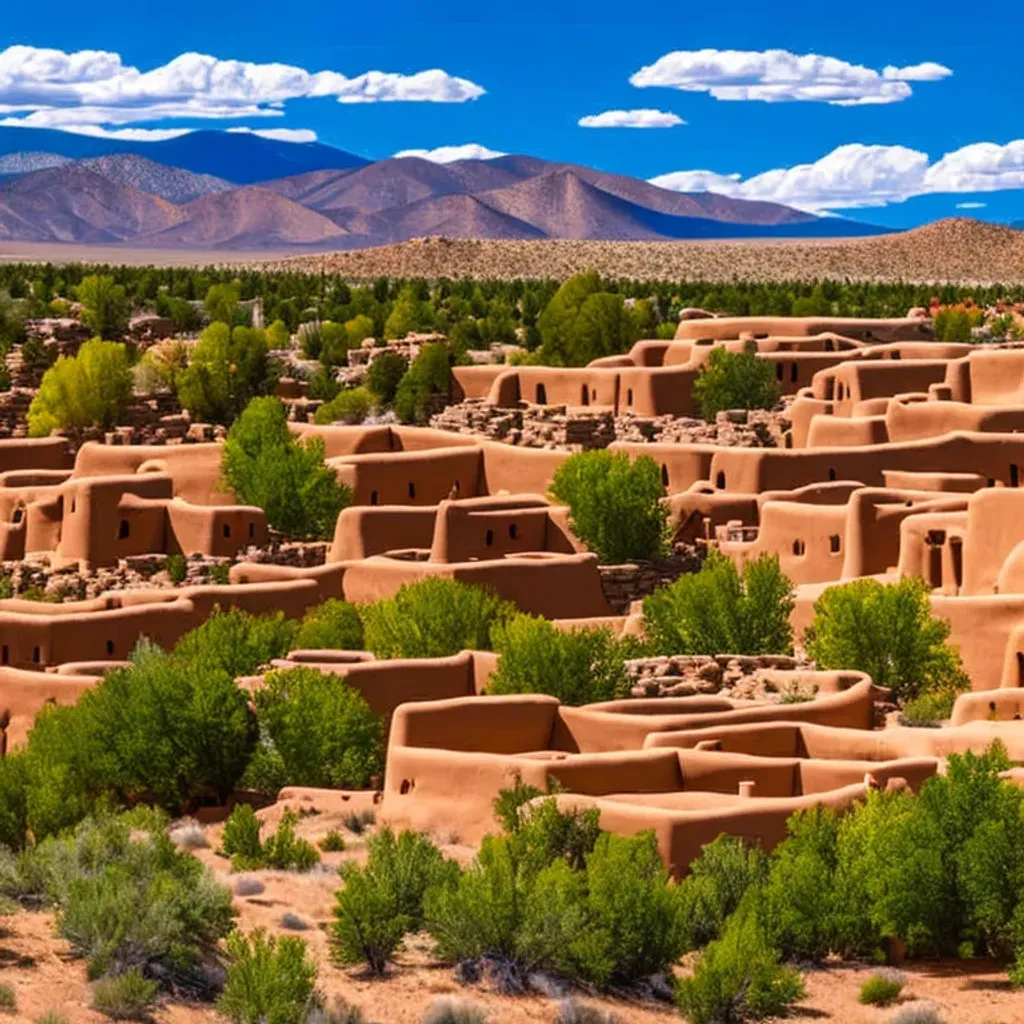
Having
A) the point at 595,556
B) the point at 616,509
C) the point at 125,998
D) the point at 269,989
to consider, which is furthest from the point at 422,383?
the point at 125,998

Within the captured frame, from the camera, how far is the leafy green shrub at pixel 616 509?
53062 mm

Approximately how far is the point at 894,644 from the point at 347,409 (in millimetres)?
30088

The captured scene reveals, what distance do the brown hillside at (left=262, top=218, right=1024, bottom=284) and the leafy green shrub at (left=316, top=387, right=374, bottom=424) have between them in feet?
197

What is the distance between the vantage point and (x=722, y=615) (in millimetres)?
44562

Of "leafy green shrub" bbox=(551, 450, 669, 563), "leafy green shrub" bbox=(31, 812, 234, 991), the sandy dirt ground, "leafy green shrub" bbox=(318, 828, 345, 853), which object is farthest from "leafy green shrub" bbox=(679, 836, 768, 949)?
"leafy green shrub" bbox=(551, 450, 669, 563)

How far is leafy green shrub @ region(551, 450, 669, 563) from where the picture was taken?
174 feet

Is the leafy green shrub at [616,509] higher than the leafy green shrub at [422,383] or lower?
lower

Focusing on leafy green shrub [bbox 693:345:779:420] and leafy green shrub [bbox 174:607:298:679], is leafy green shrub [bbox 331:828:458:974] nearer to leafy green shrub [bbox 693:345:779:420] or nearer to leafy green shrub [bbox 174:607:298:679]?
leafy green shrub [bbox 174:607:298:679]

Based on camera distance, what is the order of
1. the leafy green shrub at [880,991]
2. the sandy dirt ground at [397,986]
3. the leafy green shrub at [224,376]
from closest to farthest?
the sandy dirt ground at [397,986], the leafy green shrub at [880,991], the leafy green shrub at [224,376]

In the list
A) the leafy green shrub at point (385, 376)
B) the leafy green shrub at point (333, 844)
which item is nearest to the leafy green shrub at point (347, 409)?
the leafy green shrub at point (385, 376)

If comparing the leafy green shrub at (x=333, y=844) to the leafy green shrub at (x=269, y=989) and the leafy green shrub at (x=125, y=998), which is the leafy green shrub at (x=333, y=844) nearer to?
the leafy green shrub at (x=269, y=989)

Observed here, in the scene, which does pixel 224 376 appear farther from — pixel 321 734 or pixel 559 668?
pixel 321 734

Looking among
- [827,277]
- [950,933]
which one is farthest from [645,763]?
[827,277]

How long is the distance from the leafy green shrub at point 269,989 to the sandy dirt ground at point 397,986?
0.32 metres
